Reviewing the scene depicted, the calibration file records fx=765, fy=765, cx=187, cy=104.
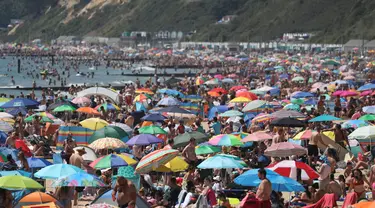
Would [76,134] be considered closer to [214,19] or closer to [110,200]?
[110,200]

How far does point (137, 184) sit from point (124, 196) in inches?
87.7

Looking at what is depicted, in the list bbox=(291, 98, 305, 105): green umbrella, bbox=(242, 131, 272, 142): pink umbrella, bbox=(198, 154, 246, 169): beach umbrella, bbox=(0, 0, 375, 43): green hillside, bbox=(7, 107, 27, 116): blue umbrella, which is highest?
bbox=(0, 0, 375, 43): green hillside

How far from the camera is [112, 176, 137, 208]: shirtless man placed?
10.1 meters

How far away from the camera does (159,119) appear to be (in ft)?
65.0

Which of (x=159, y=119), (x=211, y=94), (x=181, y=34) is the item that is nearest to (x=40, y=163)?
(x=159, y=119)

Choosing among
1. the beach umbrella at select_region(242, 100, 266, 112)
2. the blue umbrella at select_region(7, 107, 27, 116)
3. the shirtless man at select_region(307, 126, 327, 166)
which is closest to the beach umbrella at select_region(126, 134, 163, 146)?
the shirtless man at select_region(307, 126, 327, 166)

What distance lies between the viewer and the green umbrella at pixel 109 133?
16.3m

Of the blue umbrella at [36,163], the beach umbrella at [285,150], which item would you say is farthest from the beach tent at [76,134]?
the beach umbrella at [285,150]

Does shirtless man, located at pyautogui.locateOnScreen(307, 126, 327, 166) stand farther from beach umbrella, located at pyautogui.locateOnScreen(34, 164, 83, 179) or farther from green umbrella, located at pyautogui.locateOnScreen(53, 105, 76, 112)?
green umbrella, located at pyautogui.locateOnScreen(53, 105, 76, 112)

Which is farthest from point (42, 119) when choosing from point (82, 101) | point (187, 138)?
point (187, 138)

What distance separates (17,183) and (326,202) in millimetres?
4218

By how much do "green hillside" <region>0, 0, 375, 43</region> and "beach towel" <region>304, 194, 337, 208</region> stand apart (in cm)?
8385

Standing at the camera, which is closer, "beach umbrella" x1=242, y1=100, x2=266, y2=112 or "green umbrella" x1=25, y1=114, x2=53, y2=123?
"green umbrella" x1=25, y1=114, x2=53, y2=123

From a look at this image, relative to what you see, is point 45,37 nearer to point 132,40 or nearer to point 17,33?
point 17,33
